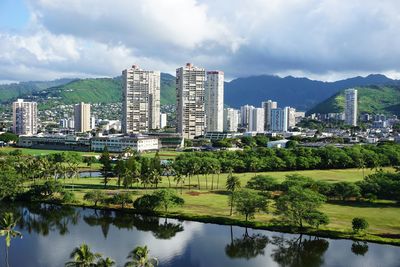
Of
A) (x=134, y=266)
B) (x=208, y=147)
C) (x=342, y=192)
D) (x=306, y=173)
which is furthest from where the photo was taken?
(x=208, y=147)

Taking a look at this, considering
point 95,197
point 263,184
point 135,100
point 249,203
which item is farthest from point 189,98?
point 249,203

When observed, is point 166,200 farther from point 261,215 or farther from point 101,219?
point 261,215

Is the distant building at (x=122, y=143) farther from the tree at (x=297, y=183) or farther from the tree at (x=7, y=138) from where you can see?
the tree at (x=297, y=183)

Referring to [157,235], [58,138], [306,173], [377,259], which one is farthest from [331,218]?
[58,138]

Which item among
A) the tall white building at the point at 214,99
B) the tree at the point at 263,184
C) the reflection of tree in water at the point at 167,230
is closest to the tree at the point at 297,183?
the tree at the point at 263,184

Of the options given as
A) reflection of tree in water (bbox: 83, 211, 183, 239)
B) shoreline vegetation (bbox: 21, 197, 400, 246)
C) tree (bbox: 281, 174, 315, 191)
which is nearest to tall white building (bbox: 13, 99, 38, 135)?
shoreline vegetation (bbox: 21, 197, 400, 246)

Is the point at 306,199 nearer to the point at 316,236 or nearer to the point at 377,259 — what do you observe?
the point at 316,236

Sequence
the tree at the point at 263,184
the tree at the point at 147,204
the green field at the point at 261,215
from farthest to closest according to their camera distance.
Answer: the tree at the point at 263,184 < the tree at the point at 147,204 < the green field at the point at 261,215
